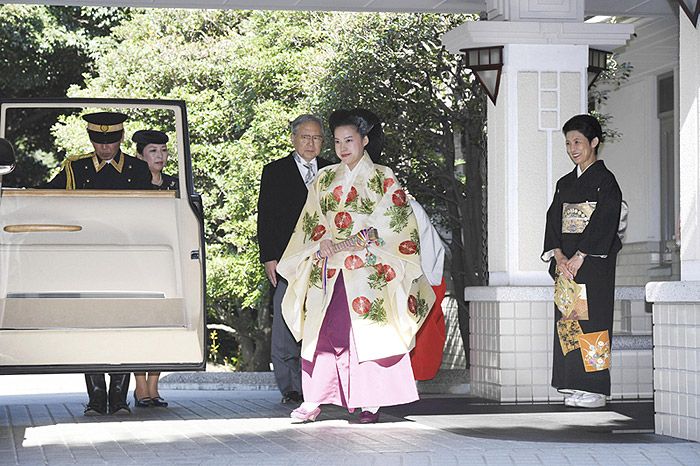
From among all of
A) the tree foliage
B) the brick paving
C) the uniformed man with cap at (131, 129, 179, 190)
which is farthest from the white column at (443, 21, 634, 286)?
the tree foliage

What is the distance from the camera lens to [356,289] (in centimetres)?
733

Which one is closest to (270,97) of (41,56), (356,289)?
(41,56)

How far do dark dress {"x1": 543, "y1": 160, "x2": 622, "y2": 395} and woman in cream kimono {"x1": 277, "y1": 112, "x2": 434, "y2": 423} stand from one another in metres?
1.15

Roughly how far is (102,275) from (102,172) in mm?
765

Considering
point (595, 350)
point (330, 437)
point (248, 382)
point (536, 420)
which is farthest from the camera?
point (248, 382)

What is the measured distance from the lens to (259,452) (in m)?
6.09

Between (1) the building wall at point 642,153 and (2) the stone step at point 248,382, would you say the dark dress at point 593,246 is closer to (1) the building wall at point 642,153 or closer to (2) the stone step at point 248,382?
(2) the stone step at point 248,382

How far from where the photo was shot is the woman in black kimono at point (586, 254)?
800cm

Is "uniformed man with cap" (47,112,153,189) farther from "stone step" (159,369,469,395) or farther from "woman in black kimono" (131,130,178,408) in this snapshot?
"stone step" (159,369,469,395)

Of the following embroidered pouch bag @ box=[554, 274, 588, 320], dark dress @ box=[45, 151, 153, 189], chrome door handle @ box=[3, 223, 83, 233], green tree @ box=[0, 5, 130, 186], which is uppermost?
green tree @ box=[0, 5, 130, 186]

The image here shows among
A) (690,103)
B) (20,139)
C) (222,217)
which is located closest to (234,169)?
(222,217)

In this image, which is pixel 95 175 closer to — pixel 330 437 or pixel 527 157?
pixel 330 437

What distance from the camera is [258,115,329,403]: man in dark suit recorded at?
8.72m

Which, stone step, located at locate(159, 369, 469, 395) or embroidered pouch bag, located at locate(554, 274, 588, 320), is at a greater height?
embroidered pouch bag, located at locate(554, 274, 588, 320)
